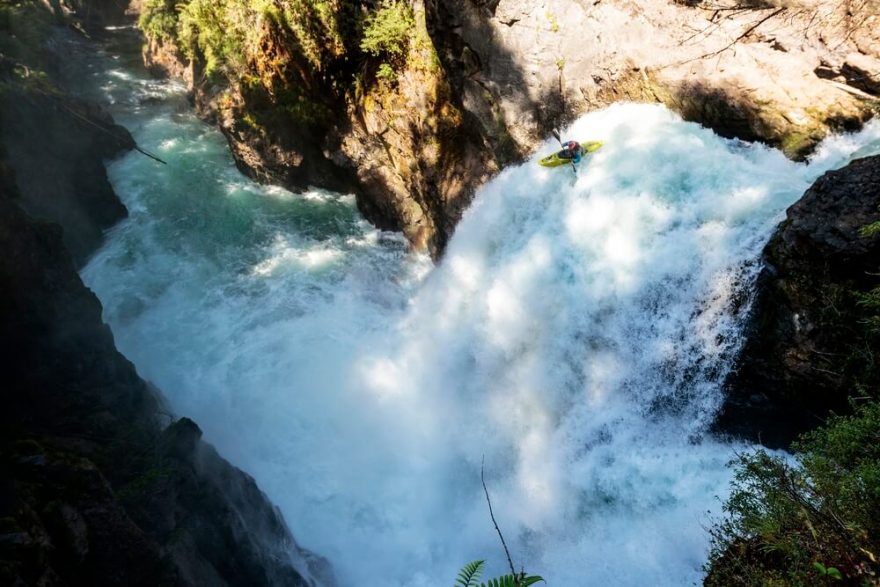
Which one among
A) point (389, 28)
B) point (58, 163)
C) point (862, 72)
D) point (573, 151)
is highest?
point (862, 72)

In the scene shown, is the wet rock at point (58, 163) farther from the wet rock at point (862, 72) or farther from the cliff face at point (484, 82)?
the wet rock at point (862, 72)

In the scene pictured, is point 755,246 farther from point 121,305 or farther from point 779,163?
point 121,305

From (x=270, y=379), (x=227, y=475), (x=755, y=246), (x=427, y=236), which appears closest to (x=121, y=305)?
(x=270, y=379)

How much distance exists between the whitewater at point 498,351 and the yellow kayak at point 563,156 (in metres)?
0.22

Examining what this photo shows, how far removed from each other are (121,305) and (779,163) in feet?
47.7

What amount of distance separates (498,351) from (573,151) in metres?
4.17

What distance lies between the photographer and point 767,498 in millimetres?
4656

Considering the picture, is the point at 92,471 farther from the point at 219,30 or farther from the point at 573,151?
the point at 219,30

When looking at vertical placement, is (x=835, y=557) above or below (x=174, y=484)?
above

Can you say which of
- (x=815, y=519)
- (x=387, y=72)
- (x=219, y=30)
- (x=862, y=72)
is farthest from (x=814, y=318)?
(x=219, y=30)

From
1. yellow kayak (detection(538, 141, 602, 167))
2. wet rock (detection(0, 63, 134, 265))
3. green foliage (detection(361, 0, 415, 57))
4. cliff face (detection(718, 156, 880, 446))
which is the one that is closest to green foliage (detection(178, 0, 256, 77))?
green foliage (detection(361, 0, 415, 57))

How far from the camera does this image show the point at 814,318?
257 inches

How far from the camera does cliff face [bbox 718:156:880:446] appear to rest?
6156mm

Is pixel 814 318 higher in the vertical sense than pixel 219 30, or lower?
lower
